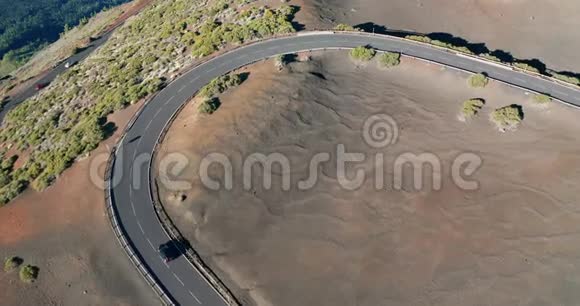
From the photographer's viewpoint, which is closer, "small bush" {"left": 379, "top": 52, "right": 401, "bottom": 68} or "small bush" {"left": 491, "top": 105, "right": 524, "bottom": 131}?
"small bush" {"left": 491, "top": 105, "right": 524, "bottom": 131}

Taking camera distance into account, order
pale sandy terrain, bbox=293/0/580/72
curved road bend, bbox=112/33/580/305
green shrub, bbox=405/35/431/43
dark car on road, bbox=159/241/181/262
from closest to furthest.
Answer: curved road bend, bbox=112/33/580/305, dark car on road, bbox=159/241/181/262, green shrub, bbox=405/35/431/43, pale sandy terrain, bbox=293/0/580/72

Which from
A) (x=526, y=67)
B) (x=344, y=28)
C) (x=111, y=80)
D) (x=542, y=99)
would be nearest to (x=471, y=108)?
(x=542, y=99)

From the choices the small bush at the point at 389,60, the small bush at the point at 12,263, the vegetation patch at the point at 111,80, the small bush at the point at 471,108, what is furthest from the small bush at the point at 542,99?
the small bush at the point at 12,263

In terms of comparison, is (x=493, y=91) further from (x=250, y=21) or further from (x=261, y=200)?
(x=250, y=21)

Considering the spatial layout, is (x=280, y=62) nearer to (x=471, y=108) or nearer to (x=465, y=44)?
(x=471, y=108)

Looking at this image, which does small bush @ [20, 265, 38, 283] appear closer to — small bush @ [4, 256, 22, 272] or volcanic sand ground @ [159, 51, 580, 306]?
small bush @ [4, 256, 22, 272]

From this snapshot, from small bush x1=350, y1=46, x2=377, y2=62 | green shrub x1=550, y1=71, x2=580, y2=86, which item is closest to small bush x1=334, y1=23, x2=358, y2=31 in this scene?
small bush x1=350, y1=46, x2=377, y2=62

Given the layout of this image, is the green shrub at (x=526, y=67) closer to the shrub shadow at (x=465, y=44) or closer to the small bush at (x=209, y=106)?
the shrub shadow at (x=465, y=44)
